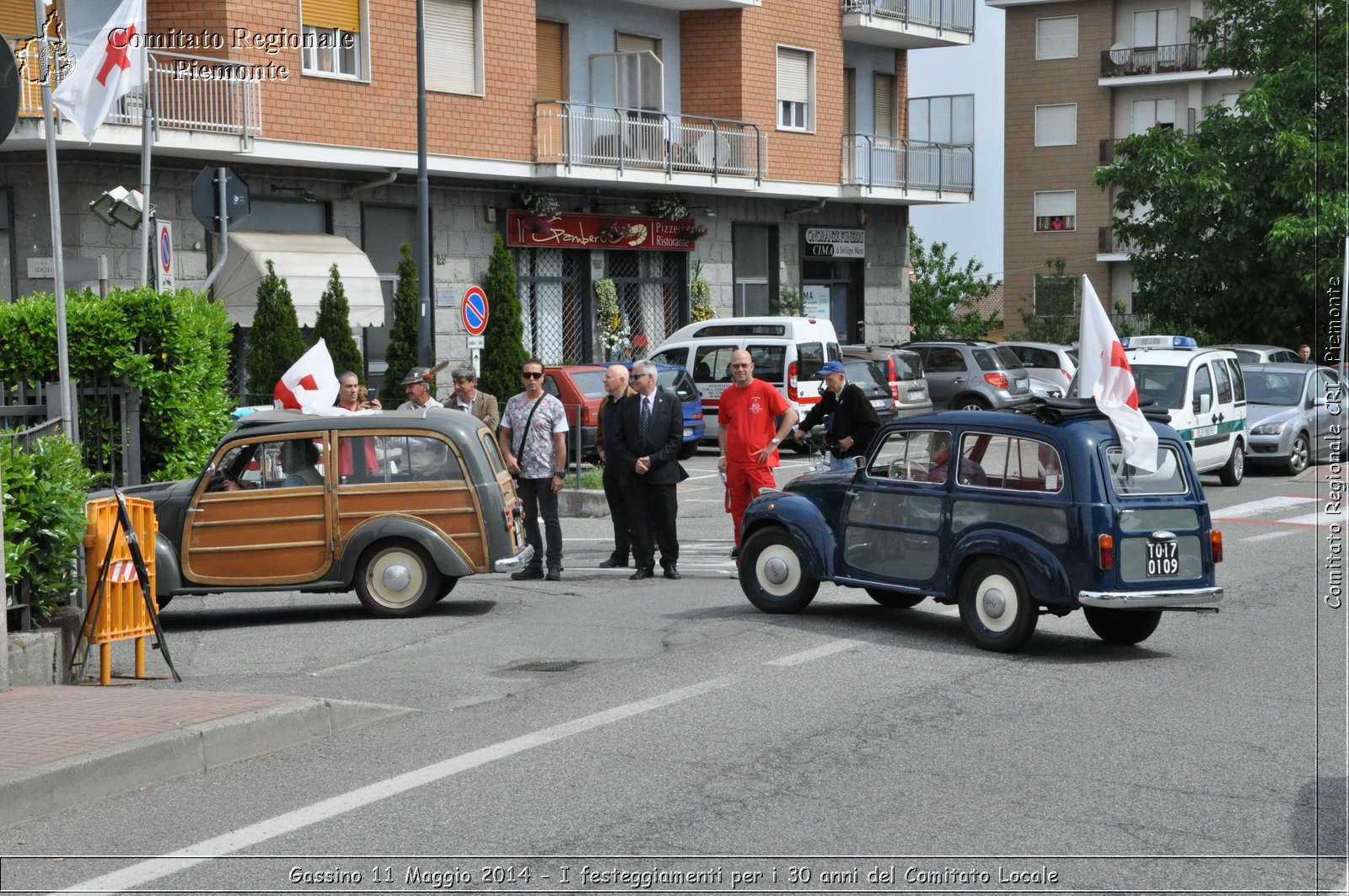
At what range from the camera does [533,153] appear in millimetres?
30406

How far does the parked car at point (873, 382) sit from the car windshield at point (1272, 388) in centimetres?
567

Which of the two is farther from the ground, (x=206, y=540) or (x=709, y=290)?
(x=709, y=290)

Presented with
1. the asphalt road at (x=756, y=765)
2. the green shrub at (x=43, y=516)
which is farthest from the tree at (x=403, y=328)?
the green shrub at (x=43, y=516)

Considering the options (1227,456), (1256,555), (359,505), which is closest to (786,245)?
Answer: (1227,456)

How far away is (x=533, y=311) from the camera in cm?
3206

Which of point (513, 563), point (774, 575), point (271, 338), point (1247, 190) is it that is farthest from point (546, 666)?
point (1247, 190)

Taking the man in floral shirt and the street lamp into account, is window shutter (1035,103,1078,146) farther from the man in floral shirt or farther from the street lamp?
the man in floral shirt

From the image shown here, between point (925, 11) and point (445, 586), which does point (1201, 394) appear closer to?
point (445, 586)

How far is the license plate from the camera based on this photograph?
985cm

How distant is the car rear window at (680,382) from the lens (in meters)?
26.4

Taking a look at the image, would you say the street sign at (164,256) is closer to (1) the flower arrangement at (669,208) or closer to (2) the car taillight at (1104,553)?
(2) the car taillight at (1104,553)

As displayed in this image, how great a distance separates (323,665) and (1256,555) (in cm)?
931

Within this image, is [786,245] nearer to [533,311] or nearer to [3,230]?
[533,311]

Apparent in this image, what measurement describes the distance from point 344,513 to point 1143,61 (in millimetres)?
53463
